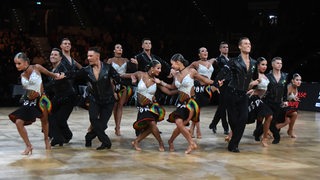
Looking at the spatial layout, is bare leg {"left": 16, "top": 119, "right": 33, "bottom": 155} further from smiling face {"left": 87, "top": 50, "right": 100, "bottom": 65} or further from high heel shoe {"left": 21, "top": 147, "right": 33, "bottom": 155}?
smiling face {"left": 87, "top": 50, "right": 100, "bottom": 65}

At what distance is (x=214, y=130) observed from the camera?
10492mm

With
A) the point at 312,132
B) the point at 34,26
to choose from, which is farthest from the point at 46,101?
the point at 34,26

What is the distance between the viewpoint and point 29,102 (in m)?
7.70

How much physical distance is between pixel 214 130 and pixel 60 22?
11.6 meters

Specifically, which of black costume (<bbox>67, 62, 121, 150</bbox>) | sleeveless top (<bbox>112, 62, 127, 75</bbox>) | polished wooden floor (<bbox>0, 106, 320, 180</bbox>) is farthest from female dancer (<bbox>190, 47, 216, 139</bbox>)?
black costume (<bbox>67, 62, 121, 150</bbox>)

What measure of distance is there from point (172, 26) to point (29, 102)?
542 inches

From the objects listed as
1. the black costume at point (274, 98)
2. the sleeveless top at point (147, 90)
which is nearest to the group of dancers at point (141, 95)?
the sleeveless top at point (147, 90)

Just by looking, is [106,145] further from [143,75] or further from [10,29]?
[10,29]

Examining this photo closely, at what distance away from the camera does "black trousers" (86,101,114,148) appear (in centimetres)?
816

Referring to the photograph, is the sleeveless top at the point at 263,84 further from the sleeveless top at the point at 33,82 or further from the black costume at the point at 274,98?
the sleeveless top at the point at 33,82

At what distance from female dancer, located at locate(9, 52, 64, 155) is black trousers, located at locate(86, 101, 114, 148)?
0.65 m

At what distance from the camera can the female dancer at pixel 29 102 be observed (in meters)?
7.57

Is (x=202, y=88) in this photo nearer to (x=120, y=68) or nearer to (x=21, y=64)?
(x=120, y=68)

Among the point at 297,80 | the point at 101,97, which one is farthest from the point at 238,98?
the point at 297,80
